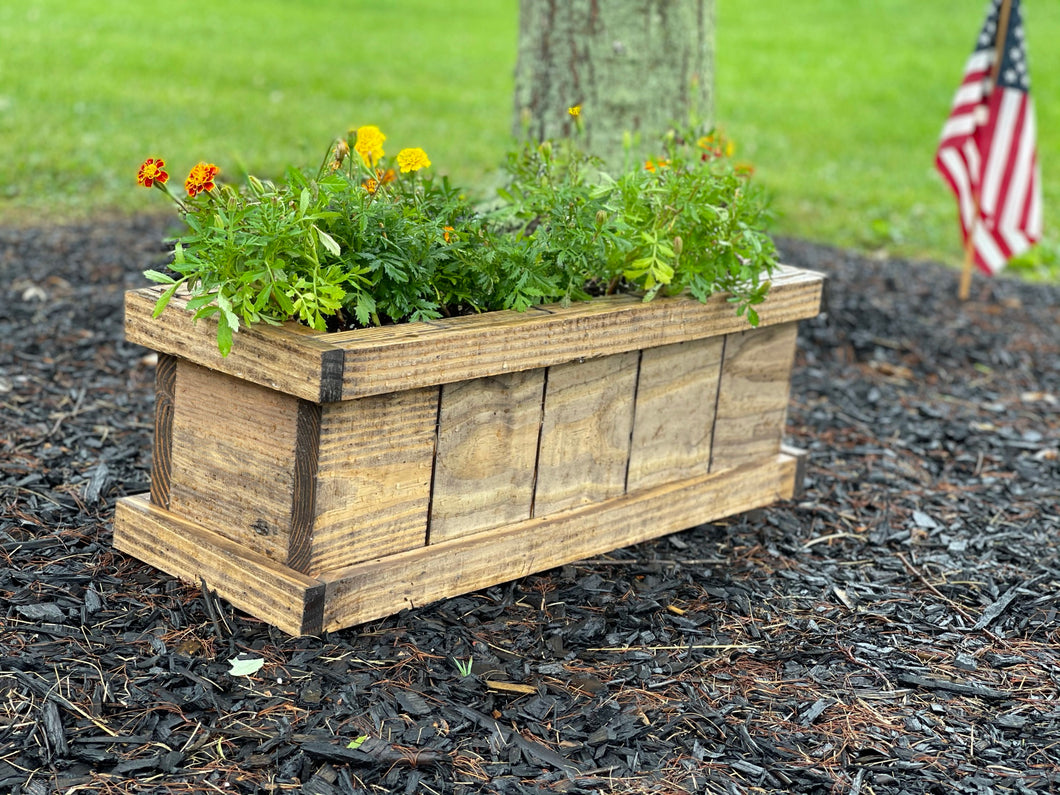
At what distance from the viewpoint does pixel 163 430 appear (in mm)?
2768

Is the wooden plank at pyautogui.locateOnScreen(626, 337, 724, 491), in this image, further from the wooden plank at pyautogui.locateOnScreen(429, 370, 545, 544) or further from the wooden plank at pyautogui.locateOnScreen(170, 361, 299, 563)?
the wooden plank at pyautogui.locateOnScreen(170, 361, 299, 563)

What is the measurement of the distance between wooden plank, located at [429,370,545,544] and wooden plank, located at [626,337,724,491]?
39 cm

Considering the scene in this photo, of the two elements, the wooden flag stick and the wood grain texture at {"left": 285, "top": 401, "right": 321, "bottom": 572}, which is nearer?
the wood grain texture at {"left": 285, "top": 401, "right": 321, "bottom": 572}

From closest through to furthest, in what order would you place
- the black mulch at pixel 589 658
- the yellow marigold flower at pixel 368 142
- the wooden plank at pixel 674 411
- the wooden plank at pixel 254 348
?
the black mulch at pixel 589 658 < the wooden plank at pixel 254 348 < the yellow marigold flower at pixel 368 142 < the wooden plank at pixel 674 411

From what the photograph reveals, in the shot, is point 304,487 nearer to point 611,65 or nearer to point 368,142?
point 368,142

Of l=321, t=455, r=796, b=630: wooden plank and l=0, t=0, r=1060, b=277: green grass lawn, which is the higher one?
l=0, t=0, r=1060, b=277: green grass lawn

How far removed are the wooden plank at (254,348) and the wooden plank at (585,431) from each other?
26.9 inches

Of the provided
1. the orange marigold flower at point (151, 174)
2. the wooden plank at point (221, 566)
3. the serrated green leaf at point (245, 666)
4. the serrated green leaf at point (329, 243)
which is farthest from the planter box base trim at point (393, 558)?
the orange marigold flower at point (151, 174)

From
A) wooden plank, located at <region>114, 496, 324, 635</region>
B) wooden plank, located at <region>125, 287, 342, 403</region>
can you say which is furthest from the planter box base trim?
wooden plank, located at <region>125, 287, 342, 403</region>

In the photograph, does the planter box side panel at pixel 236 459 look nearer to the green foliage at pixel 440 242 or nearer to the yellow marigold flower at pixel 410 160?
the green foliage at pixel 440 242

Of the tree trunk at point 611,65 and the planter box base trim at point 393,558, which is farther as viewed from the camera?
the tree trunk at point 611,65

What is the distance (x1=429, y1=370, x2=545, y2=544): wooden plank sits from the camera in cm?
266

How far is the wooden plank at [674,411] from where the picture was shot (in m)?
3.10

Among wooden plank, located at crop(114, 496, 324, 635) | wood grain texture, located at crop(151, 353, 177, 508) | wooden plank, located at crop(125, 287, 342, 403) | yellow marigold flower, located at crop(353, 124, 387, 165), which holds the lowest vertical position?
wooden plank, located at crop(114, 496, 324, 635)
